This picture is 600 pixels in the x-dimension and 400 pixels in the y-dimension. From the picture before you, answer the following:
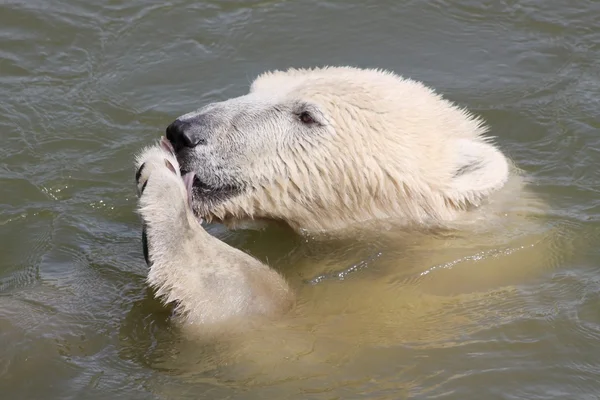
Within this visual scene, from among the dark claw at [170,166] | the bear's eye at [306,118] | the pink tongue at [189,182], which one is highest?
the bear's eye at [306,118]

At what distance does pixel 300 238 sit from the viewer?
5023 millimetres

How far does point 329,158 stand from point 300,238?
1.49 ft

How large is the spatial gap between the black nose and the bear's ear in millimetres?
1279

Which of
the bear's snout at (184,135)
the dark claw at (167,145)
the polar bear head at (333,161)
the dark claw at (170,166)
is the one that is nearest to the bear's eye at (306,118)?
the polar bear head at (333,161)

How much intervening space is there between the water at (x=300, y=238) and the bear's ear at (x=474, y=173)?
0.23 metres

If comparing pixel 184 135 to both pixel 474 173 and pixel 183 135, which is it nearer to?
pixel 183 135

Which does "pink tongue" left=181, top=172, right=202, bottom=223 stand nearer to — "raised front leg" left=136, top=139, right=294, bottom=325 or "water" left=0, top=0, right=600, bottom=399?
"raised front leg" left=136, top=139, right=294, bottom=325

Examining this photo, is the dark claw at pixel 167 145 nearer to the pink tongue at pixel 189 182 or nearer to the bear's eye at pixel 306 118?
the pink tongue at pixel 189 182

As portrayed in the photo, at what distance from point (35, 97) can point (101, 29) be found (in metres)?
1.04

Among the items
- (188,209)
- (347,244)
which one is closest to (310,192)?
(347,244)

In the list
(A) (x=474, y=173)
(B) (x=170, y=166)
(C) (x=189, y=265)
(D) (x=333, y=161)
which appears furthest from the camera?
(A) (x=474, y=173)

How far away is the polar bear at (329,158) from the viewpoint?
4695 millimetres

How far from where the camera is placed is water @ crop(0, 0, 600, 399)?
4.16 meters

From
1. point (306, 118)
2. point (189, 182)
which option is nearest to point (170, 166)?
point (189, 182)
